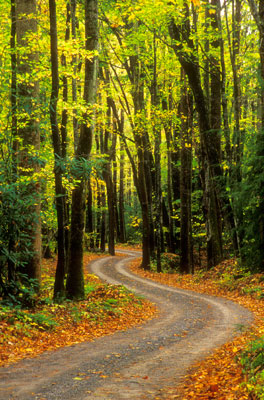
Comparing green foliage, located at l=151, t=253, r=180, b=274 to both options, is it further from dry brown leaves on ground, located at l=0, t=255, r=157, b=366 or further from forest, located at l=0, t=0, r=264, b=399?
dry brown leaves on ground, located at l=0, t=255, r=157, b=366

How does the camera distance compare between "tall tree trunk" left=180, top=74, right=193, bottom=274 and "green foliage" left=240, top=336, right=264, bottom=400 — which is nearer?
"green foliage" left=240, top=336, right=264, bottom=400

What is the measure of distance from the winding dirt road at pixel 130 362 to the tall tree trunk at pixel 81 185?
112 inches

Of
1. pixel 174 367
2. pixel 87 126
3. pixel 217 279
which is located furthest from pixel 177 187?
pixel 174 367

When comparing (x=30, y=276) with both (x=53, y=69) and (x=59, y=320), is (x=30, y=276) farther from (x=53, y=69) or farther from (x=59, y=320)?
(x=53, y=69)

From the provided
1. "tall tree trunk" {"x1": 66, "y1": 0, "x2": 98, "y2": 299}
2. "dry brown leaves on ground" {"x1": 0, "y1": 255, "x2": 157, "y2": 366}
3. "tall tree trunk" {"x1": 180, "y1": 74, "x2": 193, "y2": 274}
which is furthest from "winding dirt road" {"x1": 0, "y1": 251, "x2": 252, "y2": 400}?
"tall tree trunk" {"x1": 180, "y1": 74, "x2": 193, "y2": 274}

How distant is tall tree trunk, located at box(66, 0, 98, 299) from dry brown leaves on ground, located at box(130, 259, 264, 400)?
563 centimetres

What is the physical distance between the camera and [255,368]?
552 centimetres

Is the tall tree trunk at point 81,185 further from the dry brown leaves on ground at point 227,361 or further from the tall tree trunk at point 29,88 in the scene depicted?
the dry brown leaves on ground at point 227,361

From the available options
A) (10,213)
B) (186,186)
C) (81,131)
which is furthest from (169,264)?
(10,213)

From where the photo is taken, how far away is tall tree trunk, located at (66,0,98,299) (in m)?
12.4

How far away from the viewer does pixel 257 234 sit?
1470 cm

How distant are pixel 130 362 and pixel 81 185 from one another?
6.32 meters

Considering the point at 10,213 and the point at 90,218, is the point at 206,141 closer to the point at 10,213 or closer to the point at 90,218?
the point at 10,213

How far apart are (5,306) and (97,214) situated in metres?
38.8
